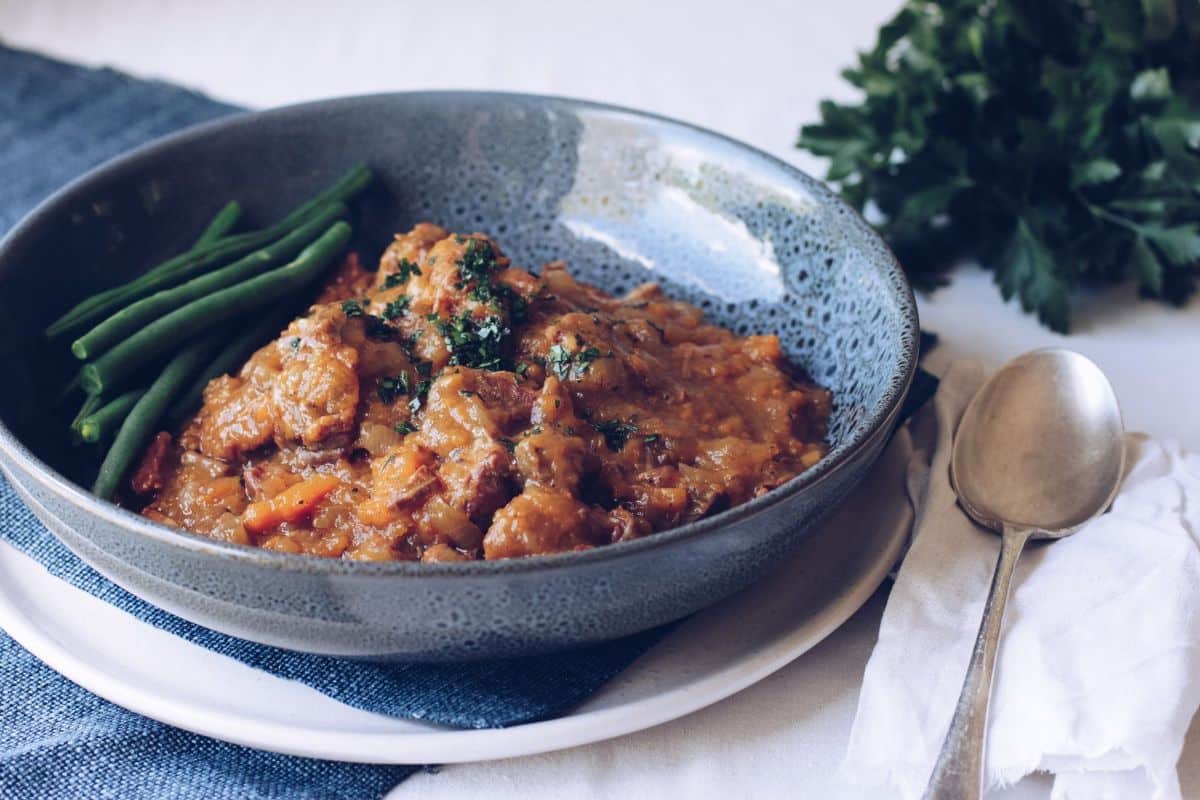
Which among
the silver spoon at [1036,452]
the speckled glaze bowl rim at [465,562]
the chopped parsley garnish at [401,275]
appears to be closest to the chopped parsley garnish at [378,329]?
the chopped parsley garnish at [401,275]

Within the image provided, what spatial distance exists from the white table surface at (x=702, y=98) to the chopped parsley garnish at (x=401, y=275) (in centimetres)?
162

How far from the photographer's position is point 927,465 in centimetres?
371

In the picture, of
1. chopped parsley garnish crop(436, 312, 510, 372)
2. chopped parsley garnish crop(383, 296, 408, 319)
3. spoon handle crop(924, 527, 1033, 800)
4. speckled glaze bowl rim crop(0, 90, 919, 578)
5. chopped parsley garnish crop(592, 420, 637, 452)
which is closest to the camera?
speckled glaze bowl rim crop(0, 90, 919, 578)

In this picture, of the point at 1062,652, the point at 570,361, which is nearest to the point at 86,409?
the point at 570,361

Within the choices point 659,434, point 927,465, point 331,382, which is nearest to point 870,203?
point 927,465

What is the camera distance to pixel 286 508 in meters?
3.12

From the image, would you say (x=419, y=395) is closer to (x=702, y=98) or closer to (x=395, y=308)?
(x=395, y=308)

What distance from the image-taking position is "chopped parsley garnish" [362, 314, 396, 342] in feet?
11.5

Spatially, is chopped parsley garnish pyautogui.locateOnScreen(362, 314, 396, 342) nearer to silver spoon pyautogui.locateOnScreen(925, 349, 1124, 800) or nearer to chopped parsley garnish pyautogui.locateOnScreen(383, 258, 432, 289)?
chopped parsley garnish pyautogui.locateOnScreen(383, 258, 432, 289)

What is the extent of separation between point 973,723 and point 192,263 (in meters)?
2.85

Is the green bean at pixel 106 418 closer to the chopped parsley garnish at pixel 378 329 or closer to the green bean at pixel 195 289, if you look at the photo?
the green bean at pixel 195 289

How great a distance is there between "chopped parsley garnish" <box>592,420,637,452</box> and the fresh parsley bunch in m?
2.09

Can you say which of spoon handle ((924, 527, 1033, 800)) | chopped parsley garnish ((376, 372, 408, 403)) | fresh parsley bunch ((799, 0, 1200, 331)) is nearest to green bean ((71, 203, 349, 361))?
chopped parsley garnish ((376, 372, 408, 403))

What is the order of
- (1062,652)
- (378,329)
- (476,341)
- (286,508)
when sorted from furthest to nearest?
(378,329), (476,341), (286,508), (1062,652)
